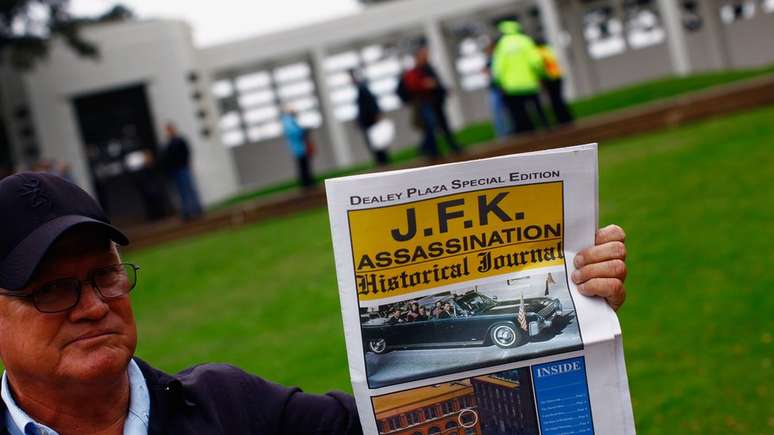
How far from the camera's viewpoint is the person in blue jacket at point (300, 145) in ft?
58.0

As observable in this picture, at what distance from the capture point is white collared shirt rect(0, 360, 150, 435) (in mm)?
2324

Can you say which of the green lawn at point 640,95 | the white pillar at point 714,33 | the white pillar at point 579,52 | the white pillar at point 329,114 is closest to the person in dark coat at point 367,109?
the green lawn at point 640,95

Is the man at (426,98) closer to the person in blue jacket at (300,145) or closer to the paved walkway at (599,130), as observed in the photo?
the paved walkway at (599,130)

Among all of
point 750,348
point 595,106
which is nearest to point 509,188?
point 750,348

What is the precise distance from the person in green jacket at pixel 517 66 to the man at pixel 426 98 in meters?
0.93

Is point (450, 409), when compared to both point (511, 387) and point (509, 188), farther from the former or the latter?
point (509, 188)

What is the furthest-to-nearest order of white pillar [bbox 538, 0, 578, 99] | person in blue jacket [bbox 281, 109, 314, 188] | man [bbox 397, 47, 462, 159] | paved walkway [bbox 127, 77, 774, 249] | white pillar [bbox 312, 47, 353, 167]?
white pillar [bbox 312, 47, 353, 167]
white pillar [bbox 538, 0, 578, 99]
person in blue jacket [bbox 281, 109, 314, 188]
man [bbox 397, 47, 462, 159]
paved walkway [bbox 127, 77, 774, 249]

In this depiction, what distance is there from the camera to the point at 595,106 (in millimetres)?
21031

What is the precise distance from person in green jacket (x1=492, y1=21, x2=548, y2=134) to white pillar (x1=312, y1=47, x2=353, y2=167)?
13.8 metres

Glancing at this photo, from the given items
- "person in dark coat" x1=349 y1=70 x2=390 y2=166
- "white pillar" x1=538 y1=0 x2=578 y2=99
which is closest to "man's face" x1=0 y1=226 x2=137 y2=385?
"person in dark coat" x1=349 y1=70 x2=390 y2=166

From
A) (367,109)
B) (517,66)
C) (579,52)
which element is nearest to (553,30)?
(579,52)

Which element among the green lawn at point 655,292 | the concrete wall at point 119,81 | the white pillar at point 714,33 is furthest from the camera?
the white pillar at point 714,33

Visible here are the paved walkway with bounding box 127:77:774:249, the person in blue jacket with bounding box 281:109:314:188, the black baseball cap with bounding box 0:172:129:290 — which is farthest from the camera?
the person in blue jacket with bounding box 281:109:314:188

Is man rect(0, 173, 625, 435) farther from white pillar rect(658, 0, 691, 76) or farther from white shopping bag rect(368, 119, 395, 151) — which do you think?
white pillar rect(658, 0, 691, 76)
